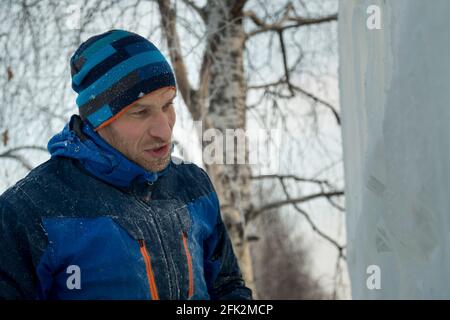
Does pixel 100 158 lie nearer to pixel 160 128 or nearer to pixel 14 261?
pixel 160 128

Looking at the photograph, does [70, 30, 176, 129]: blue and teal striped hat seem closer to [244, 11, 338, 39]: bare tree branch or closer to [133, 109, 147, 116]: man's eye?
[133, 109, 147, 116]: man's eye

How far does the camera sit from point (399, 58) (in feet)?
7.00

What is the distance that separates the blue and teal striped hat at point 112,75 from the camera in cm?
188

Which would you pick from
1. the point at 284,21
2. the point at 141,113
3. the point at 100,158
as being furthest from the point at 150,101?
the point at 284,21

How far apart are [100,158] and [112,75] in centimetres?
27

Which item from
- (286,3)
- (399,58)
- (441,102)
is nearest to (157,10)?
(286,3)

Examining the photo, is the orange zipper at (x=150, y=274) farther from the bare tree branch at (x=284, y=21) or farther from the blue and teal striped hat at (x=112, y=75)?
the bare tree branch at (x=284, y=21)

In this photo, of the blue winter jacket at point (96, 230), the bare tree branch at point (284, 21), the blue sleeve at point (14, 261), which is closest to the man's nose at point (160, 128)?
the blue winter jacket at point (96, 230)

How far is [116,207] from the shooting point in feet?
5.82

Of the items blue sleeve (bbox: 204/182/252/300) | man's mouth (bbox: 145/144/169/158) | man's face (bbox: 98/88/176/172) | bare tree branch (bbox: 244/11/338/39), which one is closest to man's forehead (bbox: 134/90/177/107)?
man's face (bbox: 98/88/176/172)

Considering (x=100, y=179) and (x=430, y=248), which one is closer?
(x=100, y=179)
